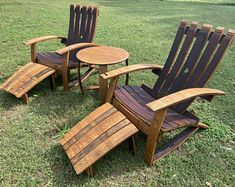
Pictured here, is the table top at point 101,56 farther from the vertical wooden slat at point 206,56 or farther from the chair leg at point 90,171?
the chair leg at point 90,171

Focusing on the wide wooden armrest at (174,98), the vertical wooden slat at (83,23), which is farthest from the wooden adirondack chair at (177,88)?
the vertical wooden slat at (83,23)

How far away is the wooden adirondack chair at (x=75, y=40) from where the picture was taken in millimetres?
3865

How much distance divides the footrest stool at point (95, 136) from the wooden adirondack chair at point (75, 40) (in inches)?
49.1

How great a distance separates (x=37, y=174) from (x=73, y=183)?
1.25 ft

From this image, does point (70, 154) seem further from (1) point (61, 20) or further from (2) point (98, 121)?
(1) point (61, 20)

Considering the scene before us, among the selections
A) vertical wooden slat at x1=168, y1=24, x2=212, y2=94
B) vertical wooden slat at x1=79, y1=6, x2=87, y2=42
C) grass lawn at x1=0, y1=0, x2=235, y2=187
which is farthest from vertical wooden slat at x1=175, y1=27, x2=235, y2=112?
vertical wooden slat at x1=79, y1=6, x2=87, y2=42

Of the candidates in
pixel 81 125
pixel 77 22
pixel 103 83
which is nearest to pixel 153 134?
pixel 81 125

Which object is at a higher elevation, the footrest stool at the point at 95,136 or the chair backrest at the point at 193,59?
the chair backrest at the point at 193,59

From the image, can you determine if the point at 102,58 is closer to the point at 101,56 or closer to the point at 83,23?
the point at 101,56

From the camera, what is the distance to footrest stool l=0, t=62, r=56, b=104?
11.5 ft

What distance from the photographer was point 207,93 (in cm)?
244

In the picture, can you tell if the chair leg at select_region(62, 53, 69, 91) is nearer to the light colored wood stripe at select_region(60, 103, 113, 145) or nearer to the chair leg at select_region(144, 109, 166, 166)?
the light colored wood stripe at select_region(60, 103, 113, 145)

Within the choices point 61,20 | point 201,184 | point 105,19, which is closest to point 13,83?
point 201,184

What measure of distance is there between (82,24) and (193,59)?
7.02 ft
